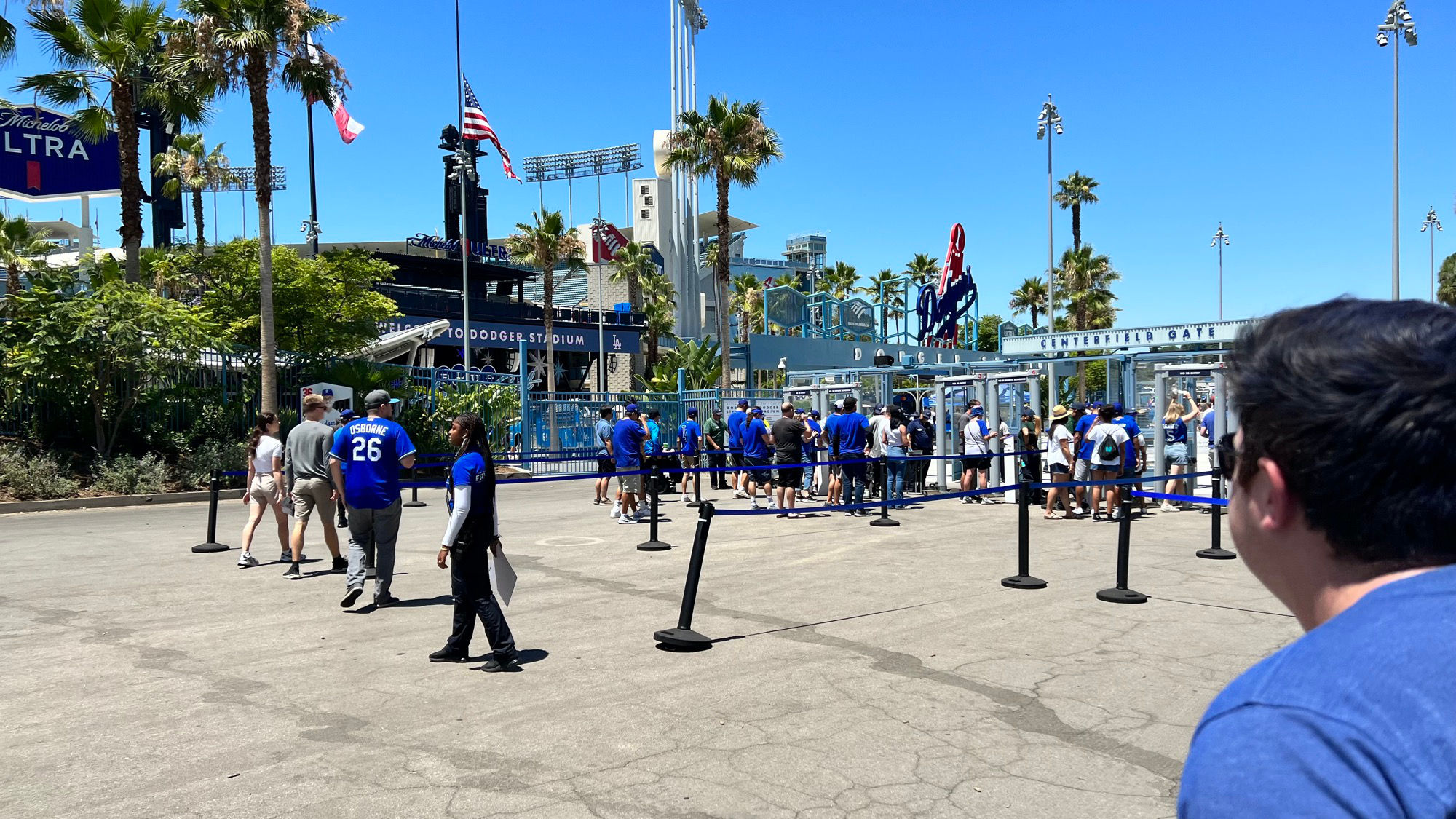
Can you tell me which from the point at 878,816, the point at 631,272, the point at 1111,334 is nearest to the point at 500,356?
the point at 631,272

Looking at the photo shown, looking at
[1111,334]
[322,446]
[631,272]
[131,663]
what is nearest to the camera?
[131,663]

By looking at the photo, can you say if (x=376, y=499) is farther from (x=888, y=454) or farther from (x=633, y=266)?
(x=633, y=266)

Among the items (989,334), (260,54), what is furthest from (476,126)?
(989,334)

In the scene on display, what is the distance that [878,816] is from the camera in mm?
4379

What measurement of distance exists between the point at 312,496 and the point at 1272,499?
1068 cm

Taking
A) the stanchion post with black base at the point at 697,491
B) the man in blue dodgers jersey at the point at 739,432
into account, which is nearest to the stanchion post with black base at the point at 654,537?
the stanchion post with black base at the point at 697,491

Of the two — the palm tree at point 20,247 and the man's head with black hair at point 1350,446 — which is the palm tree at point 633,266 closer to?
the palm tree at point 20,247

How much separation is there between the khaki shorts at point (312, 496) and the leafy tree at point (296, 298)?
14713mm

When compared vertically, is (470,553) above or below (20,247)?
below

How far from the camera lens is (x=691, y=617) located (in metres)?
7.51

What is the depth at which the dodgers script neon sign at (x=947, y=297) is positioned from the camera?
39.0 m

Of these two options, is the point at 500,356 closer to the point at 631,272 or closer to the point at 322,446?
the point at 631,272

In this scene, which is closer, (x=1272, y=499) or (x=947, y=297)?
(x=1272, y=499)

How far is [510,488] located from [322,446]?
1344 centimetres
